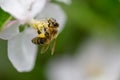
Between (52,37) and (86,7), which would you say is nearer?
(52,37)

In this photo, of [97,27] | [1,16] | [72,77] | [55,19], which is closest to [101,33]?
[97,27]

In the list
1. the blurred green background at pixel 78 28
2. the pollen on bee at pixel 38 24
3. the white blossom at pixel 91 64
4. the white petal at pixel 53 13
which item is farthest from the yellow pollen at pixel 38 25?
the white blossom at pixel 91 64

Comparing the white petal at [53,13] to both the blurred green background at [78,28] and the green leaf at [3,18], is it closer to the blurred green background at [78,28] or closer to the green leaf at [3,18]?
the green leaf at [3,18]

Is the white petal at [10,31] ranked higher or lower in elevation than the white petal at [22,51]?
higher

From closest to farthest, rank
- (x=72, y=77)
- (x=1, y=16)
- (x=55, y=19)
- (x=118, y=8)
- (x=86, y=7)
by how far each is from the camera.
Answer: (x=1, y=16)
(x=55, y=19)
(x=118, y=8)
(x=86, y=7)
(x=72, y=77)

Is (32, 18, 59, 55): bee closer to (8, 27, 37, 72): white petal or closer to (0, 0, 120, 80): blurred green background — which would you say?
(8, 27, 37, 72): white petal

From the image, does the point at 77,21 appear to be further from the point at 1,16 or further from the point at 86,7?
the point at 1,16

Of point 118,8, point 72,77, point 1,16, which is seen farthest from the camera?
point 72,77
